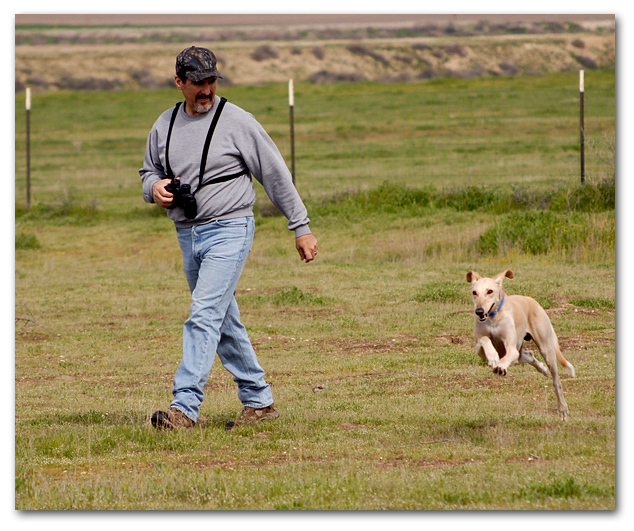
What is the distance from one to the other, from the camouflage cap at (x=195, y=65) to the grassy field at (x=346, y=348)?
2472 mm

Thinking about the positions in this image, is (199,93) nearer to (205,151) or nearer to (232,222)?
(205,151)

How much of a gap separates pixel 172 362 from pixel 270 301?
321 centimetres

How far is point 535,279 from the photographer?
528 inches

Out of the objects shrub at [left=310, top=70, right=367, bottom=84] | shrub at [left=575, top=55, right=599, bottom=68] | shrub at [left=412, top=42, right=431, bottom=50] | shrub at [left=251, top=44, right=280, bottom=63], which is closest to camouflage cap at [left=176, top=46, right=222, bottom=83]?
shrub at [left=575, top=55, right=599, bottom=68]

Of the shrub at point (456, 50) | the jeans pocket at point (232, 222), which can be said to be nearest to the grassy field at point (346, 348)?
the jeans pocket at point (232, 222)

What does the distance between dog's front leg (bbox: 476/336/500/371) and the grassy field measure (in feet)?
1.76

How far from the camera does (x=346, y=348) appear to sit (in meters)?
10.3

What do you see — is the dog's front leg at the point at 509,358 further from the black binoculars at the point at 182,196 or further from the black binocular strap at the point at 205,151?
the black binoculars at the point at 182,196

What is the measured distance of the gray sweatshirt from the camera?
6082 mm

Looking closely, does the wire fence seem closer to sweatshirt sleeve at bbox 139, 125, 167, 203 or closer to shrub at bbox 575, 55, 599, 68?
shrub at bbox 575, 55, 599, 68

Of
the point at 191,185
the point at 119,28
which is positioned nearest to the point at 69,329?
the point at 191,185

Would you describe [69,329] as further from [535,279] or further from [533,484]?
[533,484]

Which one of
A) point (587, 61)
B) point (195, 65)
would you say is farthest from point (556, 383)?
point (587, 61)

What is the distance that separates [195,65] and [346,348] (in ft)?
16.5
